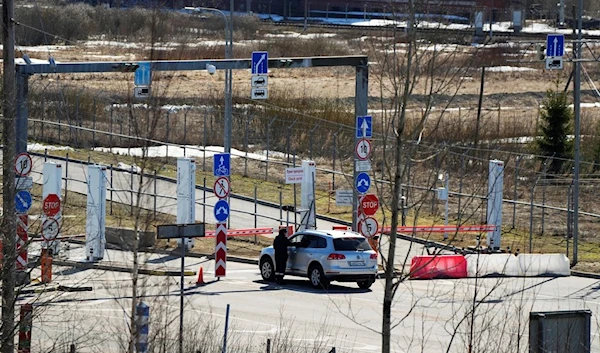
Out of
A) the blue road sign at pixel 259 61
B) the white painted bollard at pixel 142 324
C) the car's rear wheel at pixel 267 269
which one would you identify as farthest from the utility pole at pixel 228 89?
the white painted bollard at pixel 142 324

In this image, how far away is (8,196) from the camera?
15836 mm

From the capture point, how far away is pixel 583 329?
14.8 m

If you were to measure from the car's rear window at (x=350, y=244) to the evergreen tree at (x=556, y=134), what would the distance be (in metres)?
28.1

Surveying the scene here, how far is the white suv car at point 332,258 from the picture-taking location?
2789 centimetres

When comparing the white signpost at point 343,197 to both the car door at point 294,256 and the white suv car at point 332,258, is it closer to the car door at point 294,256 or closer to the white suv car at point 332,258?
the car door at point 294,256

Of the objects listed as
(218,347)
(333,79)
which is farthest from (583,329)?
(333,79)

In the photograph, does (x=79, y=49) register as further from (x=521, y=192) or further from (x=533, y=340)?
(x=533, y=340)

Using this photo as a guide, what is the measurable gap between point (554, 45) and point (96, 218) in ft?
47.1

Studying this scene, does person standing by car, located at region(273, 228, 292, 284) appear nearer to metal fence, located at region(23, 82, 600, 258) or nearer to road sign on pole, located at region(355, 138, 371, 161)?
road sign on pole, located at region(355, 138, 371, 161)

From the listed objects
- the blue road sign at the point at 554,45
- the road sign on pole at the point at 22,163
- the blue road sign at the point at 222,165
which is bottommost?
the blue road sign at the point at 222,165

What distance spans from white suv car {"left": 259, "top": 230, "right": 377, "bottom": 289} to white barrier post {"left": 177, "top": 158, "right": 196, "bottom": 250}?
533 centimetres

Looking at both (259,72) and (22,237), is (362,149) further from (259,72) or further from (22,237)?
(22,237)

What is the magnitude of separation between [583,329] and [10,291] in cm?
741

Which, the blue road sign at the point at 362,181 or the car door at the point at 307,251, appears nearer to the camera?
the car door at the point at 307,251
